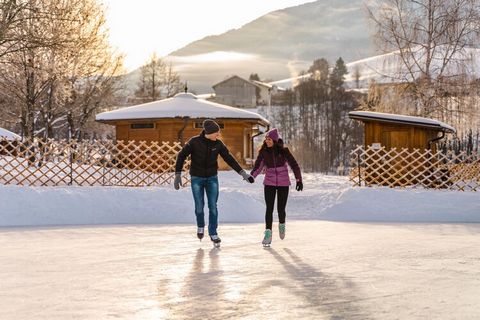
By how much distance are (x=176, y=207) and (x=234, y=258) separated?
5822 mm

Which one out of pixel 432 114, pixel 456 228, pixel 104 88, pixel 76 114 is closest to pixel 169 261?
pixel 456 228

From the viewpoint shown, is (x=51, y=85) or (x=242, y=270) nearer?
(x=242, y=270)

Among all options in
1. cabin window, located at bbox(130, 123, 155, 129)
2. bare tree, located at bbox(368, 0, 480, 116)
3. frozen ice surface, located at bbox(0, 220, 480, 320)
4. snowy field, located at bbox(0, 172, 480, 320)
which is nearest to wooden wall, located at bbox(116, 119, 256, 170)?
cabin window, located at bbox(130, 123, 155, 129)

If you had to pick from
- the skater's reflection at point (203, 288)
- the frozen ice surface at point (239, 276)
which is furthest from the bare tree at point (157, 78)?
the skater's reflection at point (203, 288)

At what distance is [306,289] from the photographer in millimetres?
5820

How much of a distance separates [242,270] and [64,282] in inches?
74.3

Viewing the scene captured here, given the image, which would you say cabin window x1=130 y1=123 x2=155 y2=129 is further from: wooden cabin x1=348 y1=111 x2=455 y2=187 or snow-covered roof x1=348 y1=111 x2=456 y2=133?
snow-covered roof x1=348 y1=111 x2=456 y2=133

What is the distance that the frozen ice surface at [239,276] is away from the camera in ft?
16.3

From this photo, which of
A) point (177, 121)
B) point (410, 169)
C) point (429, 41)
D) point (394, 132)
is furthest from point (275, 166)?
Result: point (429, 41)

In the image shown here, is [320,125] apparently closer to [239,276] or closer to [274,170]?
[274,170]

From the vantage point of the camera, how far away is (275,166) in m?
9.30

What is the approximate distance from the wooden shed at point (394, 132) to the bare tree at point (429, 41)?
649 cm

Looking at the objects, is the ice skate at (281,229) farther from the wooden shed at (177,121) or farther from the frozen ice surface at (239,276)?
the wooden shed at (177,121)

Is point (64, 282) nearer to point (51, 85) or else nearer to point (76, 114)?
point (51, 85)
